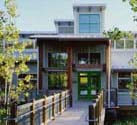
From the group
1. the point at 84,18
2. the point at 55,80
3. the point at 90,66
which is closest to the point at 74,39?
the point at 90,66

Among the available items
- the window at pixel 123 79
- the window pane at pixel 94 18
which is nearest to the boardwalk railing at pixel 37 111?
the window at pixel 123 79

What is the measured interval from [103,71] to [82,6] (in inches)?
293

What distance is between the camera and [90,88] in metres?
39.5

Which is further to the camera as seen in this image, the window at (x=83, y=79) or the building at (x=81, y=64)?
the window at (x=83, y=79)

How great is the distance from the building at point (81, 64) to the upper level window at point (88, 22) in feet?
3.20

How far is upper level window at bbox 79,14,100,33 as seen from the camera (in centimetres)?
4281

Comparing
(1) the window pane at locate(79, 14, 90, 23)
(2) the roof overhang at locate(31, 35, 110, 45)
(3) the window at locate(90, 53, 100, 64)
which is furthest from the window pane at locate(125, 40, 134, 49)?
(2) the roof overhang at locate(31, 35, 110, 45)

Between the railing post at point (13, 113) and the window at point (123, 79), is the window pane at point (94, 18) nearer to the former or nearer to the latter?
the window at point (123, 79)

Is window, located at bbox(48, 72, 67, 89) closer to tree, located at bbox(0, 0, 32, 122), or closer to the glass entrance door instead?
the glass entrance door

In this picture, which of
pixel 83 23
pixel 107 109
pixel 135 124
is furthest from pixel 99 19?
pixel 135 124

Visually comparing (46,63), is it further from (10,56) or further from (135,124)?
(10,56)

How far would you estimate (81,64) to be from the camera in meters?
38.0

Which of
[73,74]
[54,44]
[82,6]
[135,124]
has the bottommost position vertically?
[135,124]

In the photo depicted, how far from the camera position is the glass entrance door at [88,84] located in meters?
39.3
